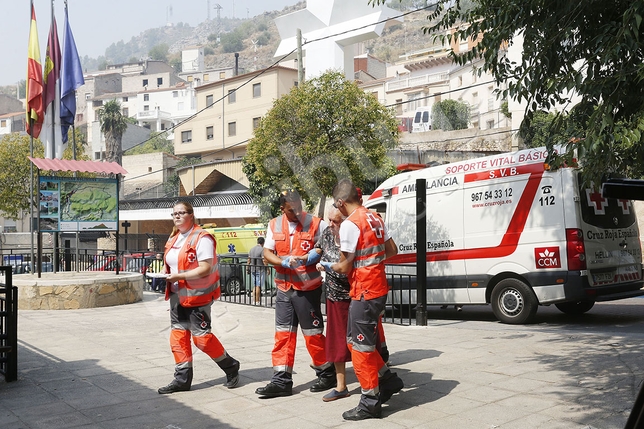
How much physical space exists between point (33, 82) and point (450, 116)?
40.1 m

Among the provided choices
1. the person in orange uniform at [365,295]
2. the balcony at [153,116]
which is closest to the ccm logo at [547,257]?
the person in orange uniform at [365,295]

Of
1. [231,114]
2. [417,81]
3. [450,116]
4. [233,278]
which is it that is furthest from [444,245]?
[417,81]

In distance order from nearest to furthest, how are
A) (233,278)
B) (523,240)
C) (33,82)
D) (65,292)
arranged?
1. (523,240)
2. (65,292)
3. (33,82)
4. (233,278)

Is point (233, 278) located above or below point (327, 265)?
Answer: below

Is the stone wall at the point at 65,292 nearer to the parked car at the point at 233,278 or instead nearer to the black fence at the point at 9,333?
the parked car at the point at 233,278

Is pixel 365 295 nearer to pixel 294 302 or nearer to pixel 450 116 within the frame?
pixel 294 302

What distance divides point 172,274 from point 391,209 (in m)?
6.88

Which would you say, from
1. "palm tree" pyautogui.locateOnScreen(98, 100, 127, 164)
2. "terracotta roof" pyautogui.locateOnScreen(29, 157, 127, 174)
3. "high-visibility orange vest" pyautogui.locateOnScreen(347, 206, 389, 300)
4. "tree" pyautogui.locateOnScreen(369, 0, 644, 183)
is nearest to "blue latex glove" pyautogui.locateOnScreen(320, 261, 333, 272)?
"high-visibility orange vest" pyautogui.locateOnScreen(347, 206, 389, 300)

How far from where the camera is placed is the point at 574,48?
6.63 meters

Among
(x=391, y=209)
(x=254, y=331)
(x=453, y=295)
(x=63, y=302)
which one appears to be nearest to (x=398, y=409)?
(x=254, y=331)

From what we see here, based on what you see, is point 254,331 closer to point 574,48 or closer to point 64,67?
point 574,48

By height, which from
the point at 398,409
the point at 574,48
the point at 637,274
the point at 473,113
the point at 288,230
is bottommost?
the point at 398,409

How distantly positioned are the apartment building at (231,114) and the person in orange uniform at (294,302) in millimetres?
44615

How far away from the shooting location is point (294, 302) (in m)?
6.10
